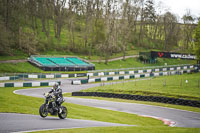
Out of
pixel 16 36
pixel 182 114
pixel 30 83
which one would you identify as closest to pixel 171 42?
pixel 16 36

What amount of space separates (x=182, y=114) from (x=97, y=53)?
208 feet

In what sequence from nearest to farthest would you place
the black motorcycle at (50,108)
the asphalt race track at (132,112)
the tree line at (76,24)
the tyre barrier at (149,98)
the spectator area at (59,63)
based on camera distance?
the asphalt race track at (132,112), the black motorcycle at (50,108), the tyre barrier at (149,98), the spectator area at (59,63), the tree line at (76,24)

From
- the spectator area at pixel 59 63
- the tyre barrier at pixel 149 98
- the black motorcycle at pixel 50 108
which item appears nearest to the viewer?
the black motorcycle at pixel 50 108

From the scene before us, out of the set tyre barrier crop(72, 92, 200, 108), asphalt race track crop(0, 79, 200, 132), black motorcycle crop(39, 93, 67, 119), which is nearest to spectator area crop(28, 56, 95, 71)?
tyre barrier crop(72, 92, 200, 108)

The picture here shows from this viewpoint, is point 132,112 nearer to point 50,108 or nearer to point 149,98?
point 149,98

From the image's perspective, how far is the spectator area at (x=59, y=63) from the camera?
5778cm

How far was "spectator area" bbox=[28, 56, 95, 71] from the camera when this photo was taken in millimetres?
57781

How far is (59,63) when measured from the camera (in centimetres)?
6222

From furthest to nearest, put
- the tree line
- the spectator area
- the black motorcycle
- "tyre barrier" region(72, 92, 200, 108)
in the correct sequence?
the tree line
the spectator area
"tyre barrier" region(72, 92, 200, 108)
the black motorcycle

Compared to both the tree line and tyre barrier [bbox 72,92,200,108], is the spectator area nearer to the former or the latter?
the tree line

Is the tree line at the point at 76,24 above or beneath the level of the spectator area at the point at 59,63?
above

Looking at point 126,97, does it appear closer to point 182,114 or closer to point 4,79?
point 182,114

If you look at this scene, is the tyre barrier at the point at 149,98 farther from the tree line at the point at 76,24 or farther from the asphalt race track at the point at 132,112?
the tree line at the point at 76,24

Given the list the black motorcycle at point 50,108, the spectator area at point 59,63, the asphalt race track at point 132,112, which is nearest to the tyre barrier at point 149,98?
the asphalt race track at point 132,112
